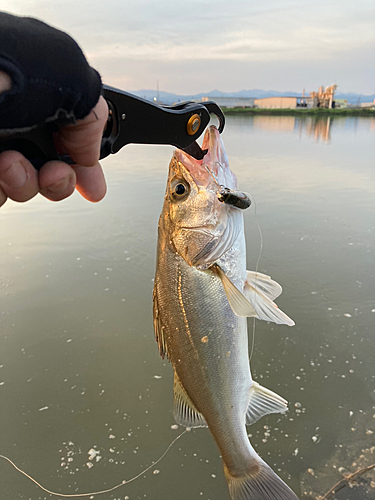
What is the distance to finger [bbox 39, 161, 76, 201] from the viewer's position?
3.94 feet

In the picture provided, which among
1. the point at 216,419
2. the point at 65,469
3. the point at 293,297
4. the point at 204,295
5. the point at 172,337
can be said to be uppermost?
the point at 204,295

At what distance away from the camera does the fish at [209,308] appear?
5.33 feet

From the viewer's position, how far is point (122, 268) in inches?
165

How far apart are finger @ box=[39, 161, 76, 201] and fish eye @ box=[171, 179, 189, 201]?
1.77 feet

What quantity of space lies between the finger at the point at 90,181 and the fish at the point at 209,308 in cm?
36

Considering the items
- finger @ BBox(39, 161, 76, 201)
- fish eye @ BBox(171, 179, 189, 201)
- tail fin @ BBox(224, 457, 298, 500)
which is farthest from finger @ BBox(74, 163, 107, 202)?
tail fin @ BBox(224, 457, 298, 500)

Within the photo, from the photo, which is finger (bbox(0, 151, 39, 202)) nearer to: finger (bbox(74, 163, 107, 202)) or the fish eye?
finger (bbox(74, 163, 107, 202))

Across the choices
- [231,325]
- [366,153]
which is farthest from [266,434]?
[366,153]

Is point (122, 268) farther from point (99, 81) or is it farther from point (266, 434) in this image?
point (99, 81)

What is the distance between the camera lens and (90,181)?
1462 mm

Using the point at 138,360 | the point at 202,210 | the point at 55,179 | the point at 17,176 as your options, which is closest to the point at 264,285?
the point at 202,210

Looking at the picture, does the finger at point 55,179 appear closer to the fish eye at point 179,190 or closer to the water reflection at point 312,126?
the fish eye at point 179,190

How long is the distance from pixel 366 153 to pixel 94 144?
41.3ft

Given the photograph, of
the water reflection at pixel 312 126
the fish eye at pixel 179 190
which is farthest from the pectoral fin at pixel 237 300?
the water reflection at pixel 312 126
